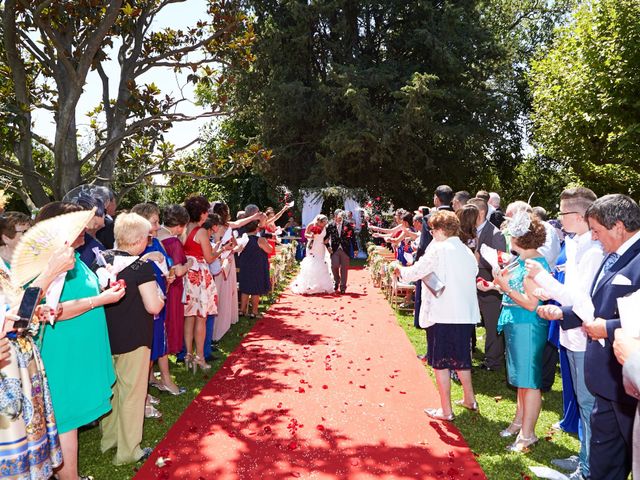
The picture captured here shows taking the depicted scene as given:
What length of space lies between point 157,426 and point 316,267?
870 cm

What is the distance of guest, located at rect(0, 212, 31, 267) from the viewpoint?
203 inches

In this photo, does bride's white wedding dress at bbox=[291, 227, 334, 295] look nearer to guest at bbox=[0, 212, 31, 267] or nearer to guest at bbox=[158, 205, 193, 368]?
guest at bbox=[158, 205, 193, 368]

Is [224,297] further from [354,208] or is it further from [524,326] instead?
[354,208]

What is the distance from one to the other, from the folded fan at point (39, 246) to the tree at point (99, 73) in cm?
459

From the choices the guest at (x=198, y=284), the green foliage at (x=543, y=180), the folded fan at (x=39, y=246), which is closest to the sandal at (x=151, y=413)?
the guest at (x=198, y=284)

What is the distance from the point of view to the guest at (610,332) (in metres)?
2.87

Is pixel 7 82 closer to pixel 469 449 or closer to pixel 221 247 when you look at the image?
pixel 221 247

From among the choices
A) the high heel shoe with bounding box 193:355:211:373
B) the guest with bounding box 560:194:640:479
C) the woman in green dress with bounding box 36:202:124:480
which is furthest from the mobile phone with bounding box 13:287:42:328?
the high heel shoe with bounding box 193:355:211:373

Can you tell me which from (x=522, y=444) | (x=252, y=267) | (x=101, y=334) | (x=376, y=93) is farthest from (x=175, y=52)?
(x=376, y=93)

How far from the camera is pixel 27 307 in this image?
253cm

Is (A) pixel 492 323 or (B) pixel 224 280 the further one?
(B) pixel 224 280

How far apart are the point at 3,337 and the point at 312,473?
103 inches

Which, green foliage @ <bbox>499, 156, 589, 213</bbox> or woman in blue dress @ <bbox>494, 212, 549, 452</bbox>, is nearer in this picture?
woman in blue dress @ <bbox>494, 212, 549, 452</bbox>

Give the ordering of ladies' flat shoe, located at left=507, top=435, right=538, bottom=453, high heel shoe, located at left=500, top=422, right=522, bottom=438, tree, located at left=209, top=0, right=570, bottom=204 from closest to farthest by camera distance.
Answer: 1. ladies' flat shoe, located at left=507, top=435, right=538, bottom=453
2. high heel shoe, located at left=500, top=422, right=522, bottom=438
3. tree, located at left=209, top=0, right=570, bottom=204
